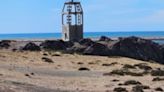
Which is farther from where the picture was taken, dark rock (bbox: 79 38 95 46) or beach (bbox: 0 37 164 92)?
dark rock (bbox: 79 38 95 46)

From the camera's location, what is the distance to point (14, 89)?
1019 inches

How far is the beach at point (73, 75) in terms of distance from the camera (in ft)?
102

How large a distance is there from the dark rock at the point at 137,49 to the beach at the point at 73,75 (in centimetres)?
295

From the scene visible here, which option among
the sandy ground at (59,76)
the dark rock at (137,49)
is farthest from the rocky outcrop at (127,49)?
the sandy ground at (59,76)

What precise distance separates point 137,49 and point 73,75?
26062 mm

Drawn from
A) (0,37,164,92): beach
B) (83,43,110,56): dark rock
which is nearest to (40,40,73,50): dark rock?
(83,43,110,56): dark rock

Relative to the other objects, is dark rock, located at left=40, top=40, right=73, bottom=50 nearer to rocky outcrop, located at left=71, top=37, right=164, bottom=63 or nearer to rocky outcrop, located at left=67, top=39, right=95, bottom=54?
rocky outcrop, located at left=67, top=39, right=95, bottom=54

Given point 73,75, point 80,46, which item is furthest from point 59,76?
point 80,46

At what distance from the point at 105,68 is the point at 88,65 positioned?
259 cm

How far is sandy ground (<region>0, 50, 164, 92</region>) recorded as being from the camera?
30.3 meters

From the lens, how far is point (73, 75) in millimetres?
41219

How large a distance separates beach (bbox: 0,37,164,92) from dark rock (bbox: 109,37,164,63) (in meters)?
2.95

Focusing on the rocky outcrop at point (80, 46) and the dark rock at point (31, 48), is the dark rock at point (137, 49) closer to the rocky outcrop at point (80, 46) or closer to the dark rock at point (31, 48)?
the rocky outcrop at point (80, 46)

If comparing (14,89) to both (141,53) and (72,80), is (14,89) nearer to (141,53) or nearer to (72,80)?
(72,80)
